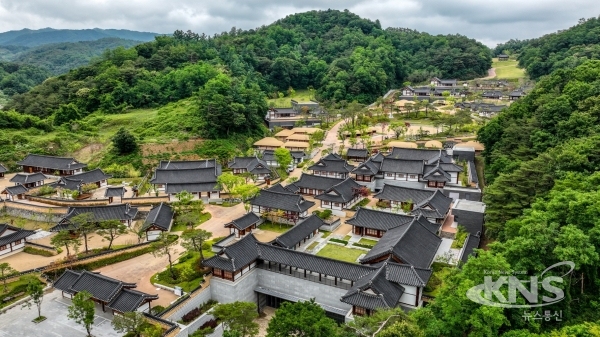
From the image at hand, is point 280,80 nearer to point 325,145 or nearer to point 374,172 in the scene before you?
point 325,145

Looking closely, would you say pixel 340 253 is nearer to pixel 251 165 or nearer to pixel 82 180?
pixel 251 165

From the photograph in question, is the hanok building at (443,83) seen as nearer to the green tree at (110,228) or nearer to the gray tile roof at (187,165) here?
the gray tile roof at (187,165)

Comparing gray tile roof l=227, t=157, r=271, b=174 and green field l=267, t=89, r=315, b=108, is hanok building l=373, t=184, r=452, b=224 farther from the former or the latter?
→ green field l=267, t=89, r=315, b=108

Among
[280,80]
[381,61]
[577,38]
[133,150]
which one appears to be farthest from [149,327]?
[577,38]

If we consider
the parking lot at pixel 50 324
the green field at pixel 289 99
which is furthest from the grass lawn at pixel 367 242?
the green field at pixel 289 99

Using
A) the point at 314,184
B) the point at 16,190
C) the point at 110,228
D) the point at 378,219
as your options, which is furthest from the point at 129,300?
the point at 16,190

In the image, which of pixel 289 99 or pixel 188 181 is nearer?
pixel 188 181
